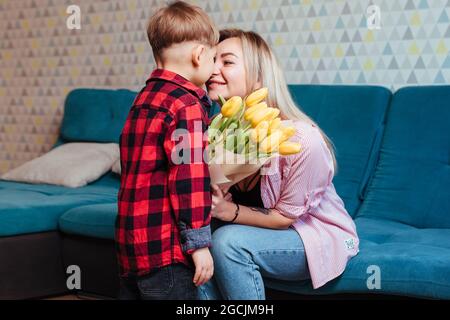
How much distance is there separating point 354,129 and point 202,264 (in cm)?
121

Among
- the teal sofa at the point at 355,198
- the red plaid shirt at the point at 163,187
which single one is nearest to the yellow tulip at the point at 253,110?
the red plaid shirt at the point at 163,187

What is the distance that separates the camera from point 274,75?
189cm

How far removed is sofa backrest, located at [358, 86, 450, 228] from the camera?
7.67 feet

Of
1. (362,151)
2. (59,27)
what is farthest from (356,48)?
(59,27)

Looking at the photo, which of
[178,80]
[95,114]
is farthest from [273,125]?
[95,114]

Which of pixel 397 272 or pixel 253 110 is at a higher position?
pixel 253 110

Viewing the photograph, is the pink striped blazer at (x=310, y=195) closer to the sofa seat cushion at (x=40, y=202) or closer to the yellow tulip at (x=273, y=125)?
the yellow tulip at (x=273, y=125)

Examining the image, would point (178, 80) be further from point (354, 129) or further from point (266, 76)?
point (354, 129)

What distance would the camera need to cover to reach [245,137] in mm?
1545

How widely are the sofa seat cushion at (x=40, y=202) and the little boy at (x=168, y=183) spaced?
1.08 metres

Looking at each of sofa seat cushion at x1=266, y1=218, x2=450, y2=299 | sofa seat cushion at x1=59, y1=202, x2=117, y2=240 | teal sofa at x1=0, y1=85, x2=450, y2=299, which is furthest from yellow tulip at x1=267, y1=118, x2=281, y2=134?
sofa seat cushion at x1=59, y1=202, x2=117, y2=240

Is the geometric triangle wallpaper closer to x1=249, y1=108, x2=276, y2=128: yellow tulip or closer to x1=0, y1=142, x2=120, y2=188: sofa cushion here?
x1=0, y1=142, x2=120, y2=188: sofa cushion
